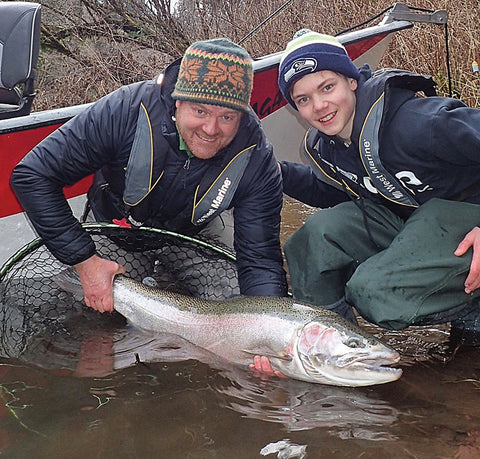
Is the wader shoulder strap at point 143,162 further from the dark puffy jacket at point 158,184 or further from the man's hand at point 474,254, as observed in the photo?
the man's hand at point 474,254

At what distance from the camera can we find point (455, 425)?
Answer: 7.34ft

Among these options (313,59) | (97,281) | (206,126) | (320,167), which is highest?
(313,59)

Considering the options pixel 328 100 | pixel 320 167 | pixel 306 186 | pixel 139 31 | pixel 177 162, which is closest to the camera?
pixel 328 100

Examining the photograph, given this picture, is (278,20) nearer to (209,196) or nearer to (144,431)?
(209,196)

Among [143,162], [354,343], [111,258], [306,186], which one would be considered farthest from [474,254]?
[111,258]

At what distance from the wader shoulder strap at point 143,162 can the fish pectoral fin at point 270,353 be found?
39.4 inches

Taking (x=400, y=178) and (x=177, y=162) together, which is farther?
(x=177, y=162)

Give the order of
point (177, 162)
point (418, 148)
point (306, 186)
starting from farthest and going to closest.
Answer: point (306, 186) < point (177, 162) < point (418, 148)

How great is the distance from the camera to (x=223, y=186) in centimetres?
320

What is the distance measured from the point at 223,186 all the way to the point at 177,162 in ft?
0.87

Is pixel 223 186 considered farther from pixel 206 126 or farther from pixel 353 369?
pixel 353 369

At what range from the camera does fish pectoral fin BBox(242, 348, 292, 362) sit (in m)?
2.65

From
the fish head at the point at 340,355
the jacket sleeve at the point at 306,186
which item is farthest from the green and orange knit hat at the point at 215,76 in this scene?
the fish head at the point at 340,355

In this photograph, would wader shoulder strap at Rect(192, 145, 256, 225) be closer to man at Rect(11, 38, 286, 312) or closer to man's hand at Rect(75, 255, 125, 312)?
man at Rect(11, 38, 286, 312)
